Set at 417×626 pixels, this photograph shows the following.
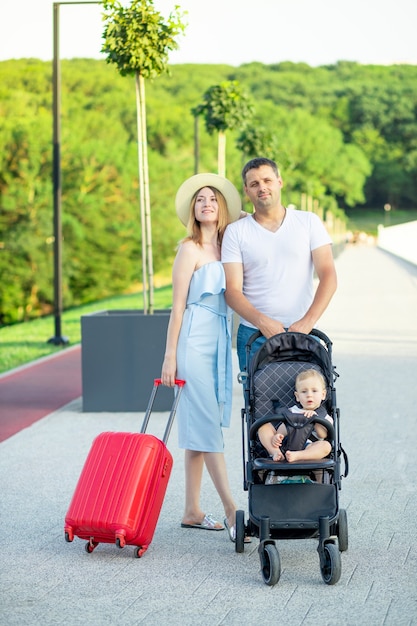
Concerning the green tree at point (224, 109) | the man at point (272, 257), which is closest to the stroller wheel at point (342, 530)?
the man at point (272, 257)

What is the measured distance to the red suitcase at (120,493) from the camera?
17.4ft

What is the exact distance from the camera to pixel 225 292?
229 inches

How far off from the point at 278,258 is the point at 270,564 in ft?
5.00

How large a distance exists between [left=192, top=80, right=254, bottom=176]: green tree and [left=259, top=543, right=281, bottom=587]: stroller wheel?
15651 mm

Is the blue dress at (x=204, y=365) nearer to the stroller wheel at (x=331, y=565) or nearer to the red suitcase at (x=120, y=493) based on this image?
the red suitcase at (x=120, y=493)

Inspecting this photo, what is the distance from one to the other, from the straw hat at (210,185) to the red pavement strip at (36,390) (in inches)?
136

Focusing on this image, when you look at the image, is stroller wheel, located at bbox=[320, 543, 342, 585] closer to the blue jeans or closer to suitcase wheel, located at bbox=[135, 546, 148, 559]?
suitcase wheel, located at bbox=[135, 546, 148, 559]

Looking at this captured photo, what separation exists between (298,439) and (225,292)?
38.5 inches

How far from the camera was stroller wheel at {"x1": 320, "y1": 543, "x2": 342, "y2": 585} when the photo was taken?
493 centimetres

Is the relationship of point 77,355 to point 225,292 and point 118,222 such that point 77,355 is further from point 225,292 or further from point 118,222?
point 118,222

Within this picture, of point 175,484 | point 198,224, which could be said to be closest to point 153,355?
point 175,484

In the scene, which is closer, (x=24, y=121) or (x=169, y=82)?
(x=24, y=121)

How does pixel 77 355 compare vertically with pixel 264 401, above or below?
below

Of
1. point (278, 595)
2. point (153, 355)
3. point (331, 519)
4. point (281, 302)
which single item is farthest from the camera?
point (153, 355)
